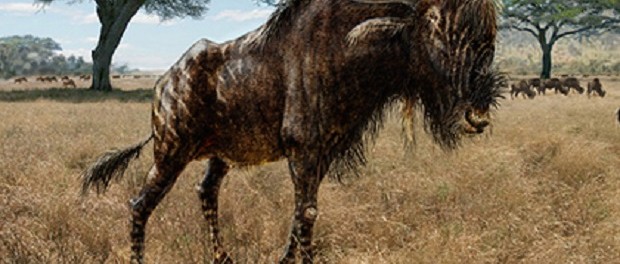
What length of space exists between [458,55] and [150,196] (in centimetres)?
165

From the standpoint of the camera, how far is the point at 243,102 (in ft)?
8.50

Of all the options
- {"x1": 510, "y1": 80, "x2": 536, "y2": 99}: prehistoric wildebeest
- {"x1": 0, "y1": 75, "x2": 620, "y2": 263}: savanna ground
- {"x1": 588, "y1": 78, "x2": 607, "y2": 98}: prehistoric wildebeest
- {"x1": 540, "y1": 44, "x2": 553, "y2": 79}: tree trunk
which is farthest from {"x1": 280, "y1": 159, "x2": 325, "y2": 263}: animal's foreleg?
{"x1": 540, "y1": 44, "x2": 553, "y2": 79}: tree trunk

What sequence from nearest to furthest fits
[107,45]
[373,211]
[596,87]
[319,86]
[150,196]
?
[319,86], [150,196], [373,211], [596,87], [107,45]

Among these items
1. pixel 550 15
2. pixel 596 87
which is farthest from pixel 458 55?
pixel 550 15

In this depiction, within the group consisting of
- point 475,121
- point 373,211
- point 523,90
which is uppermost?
point 475,121

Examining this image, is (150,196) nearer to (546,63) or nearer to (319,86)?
(319,86)

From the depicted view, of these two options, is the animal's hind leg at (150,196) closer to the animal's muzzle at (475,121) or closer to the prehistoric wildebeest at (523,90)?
the animal's muzzle at (475,121)

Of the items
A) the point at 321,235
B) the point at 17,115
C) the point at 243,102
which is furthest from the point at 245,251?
the point at 17,115

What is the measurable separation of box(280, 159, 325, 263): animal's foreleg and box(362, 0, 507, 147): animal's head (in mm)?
592

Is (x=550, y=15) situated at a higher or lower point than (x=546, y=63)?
higher

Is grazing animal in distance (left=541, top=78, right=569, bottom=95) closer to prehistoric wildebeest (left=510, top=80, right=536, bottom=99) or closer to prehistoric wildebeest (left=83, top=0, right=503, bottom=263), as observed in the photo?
prehistoric wildebeest (left=510, top=80, right=536, bottom=99)

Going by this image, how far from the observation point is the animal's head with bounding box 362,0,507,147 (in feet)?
7.23

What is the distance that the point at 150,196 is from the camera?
114 inches

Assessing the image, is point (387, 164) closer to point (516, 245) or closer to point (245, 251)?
point (516, 245)
